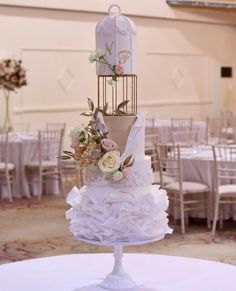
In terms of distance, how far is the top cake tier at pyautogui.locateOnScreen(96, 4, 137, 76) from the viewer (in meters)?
2.44

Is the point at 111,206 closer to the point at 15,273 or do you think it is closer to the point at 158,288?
the point at 158,288

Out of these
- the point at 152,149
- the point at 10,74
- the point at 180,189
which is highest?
the point at 10,74

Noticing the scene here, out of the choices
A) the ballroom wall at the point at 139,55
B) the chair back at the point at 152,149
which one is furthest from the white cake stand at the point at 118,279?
the ballroom wall at the point at 139,55

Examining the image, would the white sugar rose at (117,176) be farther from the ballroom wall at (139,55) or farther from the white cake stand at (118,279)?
the ballroom wall at (139,55)

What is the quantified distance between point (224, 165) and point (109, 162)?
16.8ft

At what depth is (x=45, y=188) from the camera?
9766 millimetres

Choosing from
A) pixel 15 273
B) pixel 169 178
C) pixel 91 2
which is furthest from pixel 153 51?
pixel 15 273

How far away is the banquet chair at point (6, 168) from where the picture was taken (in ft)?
29.8

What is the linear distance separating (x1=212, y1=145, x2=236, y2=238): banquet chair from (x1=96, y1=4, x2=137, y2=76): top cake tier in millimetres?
4532

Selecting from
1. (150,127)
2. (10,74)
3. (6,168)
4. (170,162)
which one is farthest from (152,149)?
(150,127)

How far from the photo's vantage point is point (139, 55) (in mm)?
13867

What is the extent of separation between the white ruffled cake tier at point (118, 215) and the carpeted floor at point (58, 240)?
12.2 feet

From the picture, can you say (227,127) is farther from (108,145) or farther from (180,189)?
(108,145)

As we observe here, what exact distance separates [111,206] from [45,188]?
7496mm
